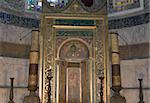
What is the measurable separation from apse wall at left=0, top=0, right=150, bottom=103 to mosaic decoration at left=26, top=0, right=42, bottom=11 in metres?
0.21

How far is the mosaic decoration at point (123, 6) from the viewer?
27.8 ft

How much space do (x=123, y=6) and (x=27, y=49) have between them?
3338 millimetres

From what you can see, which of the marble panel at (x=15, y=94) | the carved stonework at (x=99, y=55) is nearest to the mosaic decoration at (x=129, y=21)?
the carved stonework at (x=99, y=55)

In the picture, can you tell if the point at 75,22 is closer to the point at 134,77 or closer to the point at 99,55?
the point at 99,55

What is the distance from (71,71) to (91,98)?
104cm

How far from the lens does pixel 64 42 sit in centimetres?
864

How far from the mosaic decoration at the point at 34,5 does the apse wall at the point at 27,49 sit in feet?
0.68

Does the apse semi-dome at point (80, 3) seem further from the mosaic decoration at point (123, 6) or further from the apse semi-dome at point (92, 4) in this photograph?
the mosaic decoration at point (123, 6)

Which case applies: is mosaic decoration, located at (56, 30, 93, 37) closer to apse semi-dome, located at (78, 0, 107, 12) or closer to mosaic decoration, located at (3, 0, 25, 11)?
apse semi-dome, located at (78, 0, 107, 12)

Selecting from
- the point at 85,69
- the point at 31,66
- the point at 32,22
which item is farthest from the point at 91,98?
the point at 32,22

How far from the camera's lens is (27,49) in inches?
326

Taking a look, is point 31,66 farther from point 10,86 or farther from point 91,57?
point 91,57

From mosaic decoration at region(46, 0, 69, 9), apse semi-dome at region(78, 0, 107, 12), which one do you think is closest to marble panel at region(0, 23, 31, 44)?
mosaic decoration at region(46, 0, 69, 9)

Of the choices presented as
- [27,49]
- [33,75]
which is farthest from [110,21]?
[33,75]
